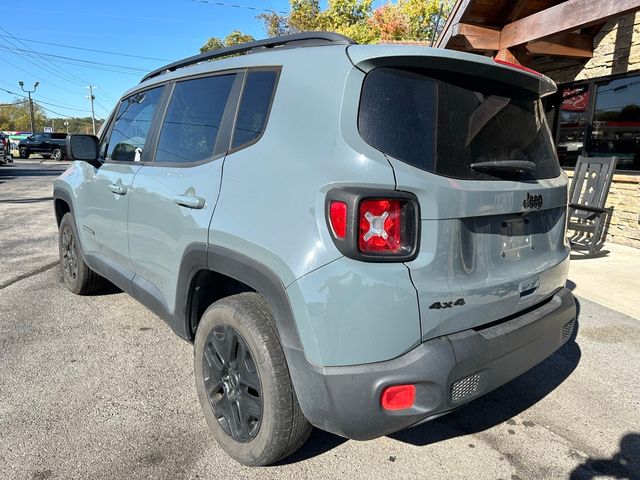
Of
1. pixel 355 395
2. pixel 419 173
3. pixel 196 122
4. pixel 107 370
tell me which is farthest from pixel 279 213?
pixel 107 370

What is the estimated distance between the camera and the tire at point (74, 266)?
4461mm

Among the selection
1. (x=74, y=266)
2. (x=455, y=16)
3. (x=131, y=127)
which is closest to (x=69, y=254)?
(x=74, y=266)

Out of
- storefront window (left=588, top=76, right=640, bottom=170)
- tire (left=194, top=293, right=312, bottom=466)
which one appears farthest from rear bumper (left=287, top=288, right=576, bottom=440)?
storefront window (left=588, top=76, right=640, bottom=170)

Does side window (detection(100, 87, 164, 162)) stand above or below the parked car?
above

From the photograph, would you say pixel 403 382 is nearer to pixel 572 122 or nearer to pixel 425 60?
pixel 425 60

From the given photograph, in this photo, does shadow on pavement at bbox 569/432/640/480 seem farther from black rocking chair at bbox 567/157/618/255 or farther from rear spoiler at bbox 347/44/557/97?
black rocking chair at bbox 567/157/618/255

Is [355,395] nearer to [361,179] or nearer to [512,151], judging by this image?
[361,179]

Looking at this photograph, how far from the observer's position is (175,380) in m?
3.16

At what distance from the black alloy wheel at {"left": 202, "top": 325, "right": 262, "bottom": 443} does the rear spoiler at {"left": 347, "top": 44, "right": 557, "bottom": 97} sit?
1.32 m

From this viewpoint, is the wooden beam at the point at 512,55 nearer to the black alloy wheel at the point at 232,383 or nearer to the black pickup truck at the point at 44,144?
the black alloy wheel at the point at 232,383

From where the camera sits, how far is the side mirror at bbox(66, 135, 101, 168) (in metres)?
3.75

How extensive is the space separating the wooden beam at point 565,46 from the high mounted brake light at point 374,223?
271 inches

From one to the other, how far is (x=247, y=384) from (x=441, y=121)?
1.44 metres

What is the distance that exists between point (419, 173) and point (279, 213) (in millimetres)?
575
